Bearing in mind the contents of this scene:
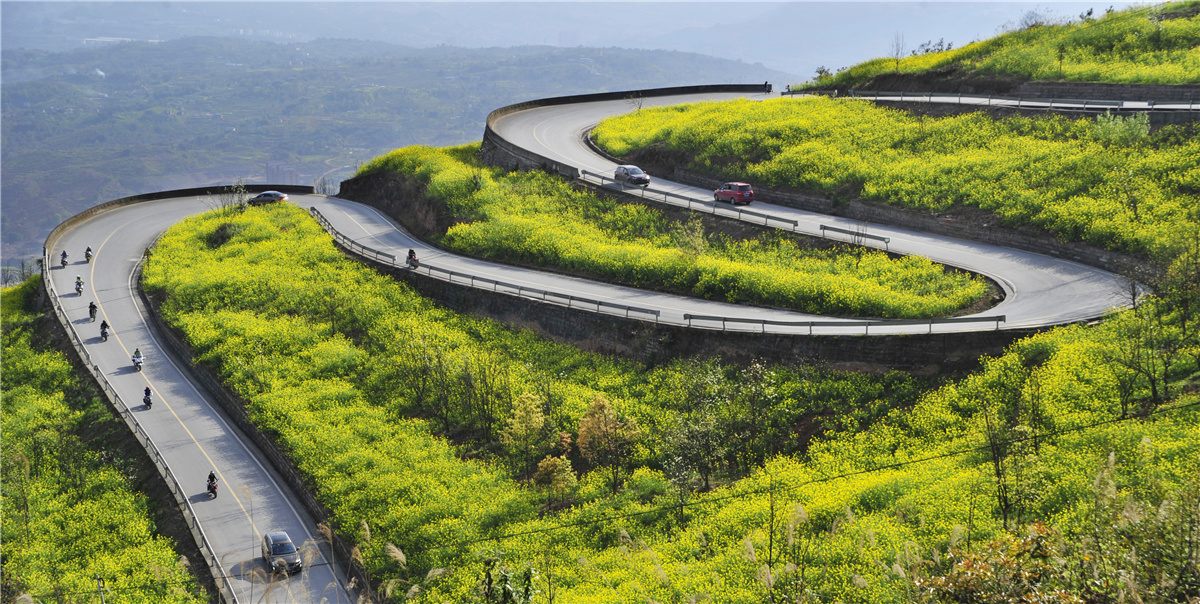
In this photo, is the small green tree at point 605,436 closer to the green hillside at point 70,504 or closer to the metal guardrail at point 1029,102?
the green hillside at point 70,504

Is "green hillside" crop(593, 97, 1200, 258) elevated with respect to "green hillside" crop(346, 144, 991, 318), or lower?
elevated


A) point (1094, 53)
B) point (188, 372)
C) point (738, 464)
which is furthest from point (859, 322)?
point (1094, 53)

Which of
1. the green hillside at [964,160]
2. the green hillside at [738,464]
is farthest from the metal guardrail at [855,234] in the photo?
the green hillside at [738,464]

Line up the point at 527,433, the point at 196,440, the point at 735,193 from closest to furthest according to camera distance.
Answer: the point at 527,433 < the point at 196,440 < the point at 735,193

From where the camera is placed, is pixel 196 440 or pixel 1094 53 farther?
pixel 1094 53

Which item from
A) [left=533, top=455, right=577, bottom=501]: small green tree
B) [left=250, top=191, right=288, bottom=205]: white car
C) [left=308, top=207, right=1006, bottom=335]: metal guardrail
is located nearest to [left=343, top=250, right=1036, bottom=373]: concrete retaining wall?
[left=308, top=207, right=1006, bottom=335]: metal guardrail

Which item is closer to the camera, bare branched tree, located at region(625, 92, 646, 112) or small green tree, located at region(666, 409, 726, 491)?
small green tree, located at region(666, 409, 726, 491)

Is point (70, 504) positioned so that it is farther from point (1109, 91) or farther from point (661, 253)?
point (1109, 91)

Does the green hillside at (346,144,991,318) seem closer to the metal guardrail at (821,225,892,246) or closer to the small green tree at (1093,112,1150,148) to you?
the metal guardrail at (821,225,892,246)
